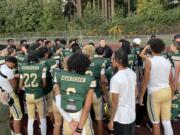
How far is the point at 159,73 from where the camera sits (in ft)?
23.6

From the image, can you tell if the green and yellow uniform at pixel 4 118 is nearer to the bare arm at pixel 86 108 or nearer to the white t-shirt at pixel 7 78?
the bare arm at pixel 86 108

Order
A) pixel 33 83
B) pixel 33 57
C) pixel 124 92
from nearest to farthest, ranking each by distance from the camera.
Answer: pixel 124 92, pixel 33 57, pixel 33 83

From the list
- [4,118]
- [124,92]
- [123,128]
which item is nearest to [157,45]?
[124,92]

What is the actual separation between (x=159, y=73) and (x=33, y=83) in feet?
8.28

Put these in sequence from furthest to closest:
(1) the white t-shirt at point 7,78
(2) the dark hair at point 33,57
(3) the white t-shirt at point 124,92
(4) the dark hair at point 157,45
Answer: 1. (1) the white t-shirt at point 7,78
2. (2) the dark hair at point 33,57
3. (4) the dark hair at point 157,45
4. (3) the white t-shirt at point 124,92

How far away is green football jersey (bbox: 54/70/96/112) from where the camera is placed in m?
5.52

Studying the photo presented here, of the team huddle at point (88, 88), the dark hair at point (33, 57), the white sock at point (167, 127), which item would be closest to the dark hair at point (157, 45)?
the team huddle at point (88, 88)

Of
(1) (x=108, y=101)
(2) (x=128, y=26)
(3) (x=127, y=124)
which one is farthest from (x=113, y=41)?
(3) (x=127, y=124)

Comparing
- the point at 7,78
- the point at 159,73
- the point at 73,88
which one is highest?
the point at 73,88

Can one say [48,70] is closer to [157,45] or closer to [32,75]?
[32,75]

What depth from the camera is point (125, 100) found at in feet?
20.6

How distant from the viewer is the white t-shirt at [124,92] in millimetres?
6133

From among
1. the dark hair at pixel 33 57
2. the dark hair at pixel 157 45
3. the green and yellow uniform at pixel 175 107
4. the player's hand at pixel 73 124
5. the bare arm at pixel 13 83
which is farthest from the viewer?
the green and yellow uniform at pixel 175 107

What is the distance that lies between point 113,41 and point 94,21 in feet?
54.5
